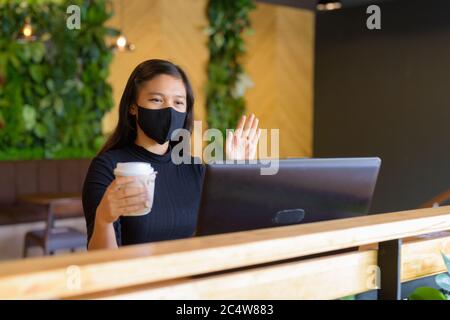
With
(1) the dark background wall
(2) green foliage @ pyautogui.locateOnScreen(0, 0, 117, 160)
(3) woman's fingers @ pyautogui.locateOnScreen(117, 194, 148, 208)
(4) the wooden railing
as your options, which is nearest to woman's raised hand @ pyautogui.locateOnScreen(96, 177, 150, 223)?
(3) woman's fingers @ pyautogui.locateOnScreen(117, 194, 148, 208)

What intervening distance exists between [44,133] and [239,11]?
3045 mm

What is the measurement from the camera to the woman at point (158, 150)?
1.95 metres

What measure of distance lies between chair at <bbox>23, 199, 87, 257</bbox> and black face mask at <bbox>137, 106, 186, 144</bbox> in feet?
10.6

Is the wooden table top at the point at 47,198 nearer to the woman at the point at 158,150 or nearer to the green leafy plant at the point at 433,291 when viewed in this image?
the woman at the point at 158,150

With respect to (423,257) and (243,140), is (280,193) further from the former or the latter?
(243,140)

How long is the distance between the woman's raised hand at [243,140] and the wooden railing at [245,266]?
73 centimetres

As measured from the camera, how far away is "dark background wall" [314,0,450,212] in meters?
6.98

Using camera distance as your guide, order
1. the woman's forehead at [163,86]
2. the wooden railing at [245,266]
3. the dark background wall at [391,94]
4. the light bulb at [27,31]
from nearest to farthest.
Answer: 1. the wooden railing at [245,266]
2. the woman's forehead at [163,86]
3. the light bulb at [27,31]
4. the dark background wall at [391,94]

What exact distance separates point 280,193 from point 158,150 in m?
0.94

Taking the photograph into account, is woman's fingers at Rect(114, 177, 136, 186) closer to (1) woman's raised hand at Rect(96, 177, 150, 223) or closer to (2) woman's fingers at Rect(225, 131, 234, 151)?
(1) woman's raised hand at Rect(96, 177, 150, 223)

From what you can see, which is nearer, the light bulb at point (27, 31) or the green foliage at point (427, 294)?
the green foliage at point (427, 294)

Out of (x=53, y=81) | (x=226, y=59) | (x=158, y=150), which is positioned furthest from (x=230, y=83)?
(x=158, y=150)

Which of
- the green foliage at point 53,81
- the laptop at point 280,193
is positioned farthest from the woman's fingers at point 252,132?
the green foliage at point 53,81
